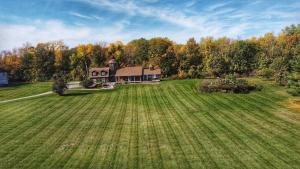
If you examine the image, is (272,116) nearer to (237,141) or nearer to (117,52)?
(237,141)

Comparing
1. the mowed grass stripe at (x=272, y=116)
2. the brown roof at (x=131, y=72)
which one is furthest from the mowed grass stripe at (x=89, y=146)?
the brown roof at (x=131, y=72)

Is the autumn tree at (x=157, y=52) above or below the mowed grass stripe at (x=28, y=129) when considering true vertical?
above

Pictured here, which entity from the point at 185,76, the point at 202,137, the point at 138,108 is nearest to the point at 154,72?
the point at 185,76

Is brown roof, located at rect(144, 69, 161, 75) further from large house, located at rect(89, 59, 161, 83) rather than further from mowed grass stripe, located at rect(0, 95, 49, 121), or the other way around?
mowed grass stripe, located at rect(0, 95, 49, 121)

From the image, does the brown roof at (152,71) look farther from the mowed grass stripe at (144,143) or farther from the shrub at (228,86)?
the mowed grass stripe at (144,143)

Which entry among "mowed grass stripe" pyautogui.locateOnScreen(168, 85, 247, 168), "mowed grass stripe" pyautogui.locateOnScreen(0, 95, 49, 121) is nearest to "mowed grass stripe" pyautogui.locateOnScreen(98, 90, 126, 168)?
"mowed grass stripe" pyautogui.locateOnScreen(168, 85, 247, 168)
